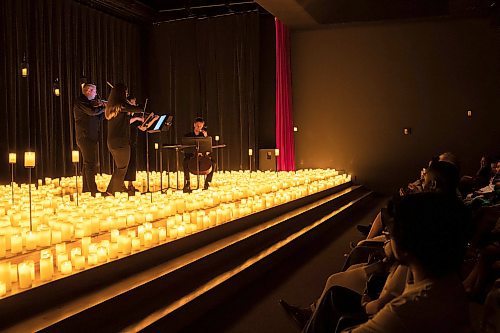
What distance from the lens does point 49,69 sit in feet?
31.6

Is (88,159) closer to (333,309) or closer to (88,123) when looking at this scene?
(88,123)

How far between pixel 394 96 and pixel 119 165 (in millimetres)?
6344

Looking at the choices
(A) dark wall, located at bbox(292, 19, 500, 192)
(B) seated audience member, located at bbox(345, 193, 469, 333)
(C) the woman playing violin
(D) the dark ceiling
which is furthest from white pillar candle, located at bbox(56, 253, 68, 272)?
(A) dark wall, located at bbox(292, 19, 500, 192)

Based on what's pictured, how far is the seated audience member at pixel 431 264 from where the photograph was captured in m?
1.36

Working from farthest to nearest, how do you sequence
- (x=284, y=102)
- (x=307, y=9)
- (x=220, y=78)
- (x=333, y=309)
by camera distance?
(x=220, y=78), (x=284, y=102), (x=307, y=9), (x=333, y=309)

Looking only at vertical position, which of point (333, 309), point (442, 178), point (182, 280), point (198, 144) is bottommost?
point (182, 280)

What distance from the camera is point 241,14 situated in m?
11.7

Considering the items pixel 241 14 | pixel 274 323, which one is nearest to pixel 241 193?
pixel 274 323

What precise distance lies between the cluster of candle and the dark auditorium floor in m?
0.63

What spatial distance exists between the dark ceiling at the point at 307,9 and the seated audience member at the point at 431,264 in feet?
27.3

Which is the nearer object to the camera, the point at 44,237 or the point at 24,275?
the point at 24,275

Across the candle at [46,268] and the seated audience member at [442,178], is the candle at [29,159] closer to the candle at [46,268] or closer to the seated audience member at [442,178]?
the candle at [46,268]

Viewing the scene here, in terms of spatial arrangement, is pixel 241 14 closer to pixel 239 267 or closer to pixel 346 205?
pixel 346 205

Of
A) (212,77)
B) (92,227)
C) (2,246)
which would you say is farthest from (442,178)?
(212,77)
